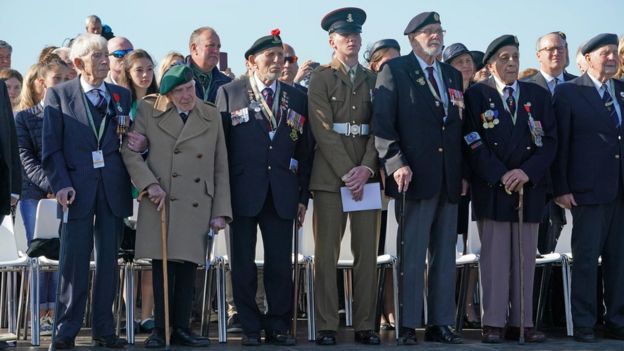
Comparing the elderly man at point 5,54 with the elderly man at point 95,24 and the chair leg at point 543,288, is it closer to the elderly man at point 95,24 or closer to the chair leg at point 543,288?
the elderly man at point 95,24

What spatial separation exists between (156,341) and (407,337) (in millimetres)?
1752

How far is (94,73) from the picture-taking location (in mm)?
7996

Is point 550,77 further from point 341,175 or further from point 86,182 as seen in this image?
point 86,182

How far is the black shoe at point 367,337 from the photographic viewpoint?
8.27 m

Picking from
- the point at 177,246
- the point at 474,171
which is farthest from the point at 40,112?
the point at 474,171

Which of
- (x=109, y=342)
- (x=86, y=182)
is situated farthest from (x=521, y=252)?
(x=86, y=182)

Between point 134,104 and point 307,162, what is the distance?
4.31 feet

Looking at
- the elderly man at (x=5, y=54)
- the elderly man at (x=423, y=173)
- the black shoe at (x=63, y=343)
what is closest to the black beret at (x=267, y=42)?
the elderly man at (x=423, y=173)

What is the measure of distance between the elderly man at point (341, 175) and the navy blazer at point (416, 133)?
0.59ft

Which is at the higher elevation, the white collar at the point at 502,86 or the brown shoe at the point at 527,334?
the white collar at the point at 502,86

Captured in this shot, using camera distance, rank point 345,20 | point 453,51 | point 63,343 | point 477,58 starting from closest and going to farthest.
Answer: point 63,343 < point 345,20 < point 453,51 < point 477,58

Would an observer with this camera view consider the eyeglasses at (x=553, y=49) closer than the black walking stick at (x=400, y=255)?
No

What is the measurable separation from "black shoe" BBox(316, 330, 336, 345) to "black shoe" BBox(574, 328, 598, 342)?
1.85 metres

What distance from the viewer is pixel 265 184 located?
8227 millimetres
